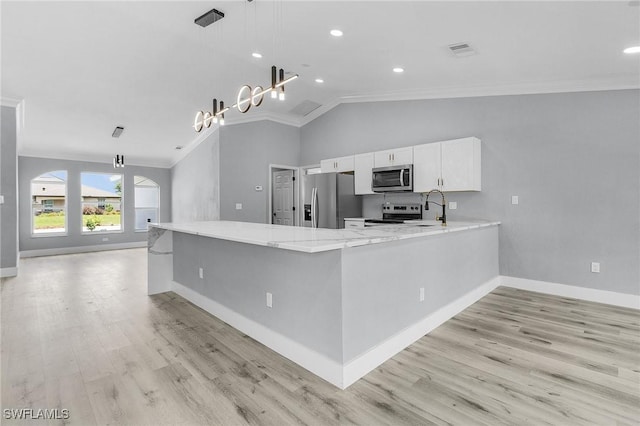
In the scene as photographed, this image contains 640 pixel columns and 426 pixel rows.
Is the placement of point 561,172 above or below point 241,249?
above

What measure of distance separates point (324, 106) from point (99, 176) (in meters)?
6.93

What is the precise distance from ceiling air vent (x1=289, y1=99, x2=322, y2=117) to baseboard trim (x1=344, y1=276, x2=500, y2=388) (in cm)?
443

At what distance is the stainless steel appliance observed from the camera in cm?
496

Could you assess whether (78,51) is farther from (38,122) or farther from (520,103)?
(520,103)

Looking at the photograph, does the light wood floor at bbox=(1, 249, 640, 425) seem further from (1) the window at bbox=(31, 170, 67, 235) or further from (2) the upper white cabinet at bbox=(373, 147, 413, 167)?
(1) the window at bbox=(31, 170, 67, 235)

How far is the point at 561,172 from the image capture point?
12.8ft

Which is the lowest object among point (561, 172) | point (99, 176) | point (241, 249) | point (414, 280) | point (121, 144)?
point (414, 280)

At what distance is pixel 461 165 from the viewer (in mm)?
4297

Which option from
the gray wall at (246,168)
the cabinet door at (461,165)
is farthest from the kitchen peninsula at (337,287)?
the gray wall at (246,168)

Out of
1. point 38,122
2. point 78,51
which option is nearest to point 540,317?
point 78,51

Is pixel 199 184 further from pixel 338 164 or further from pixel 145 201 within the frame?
pixel 338 164

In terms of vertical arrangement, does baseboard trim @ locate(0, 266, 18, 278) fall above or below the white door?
below

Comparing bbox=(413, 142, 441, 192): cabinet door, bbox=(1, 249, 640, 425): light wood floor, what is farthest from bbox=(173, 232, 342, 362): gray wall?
bbox=(413, 142, 441, 192): cabinet door

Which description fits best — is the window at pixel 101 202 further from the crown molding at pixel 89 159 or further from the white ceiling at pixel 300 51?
the white ceiling at pixel 300 51
